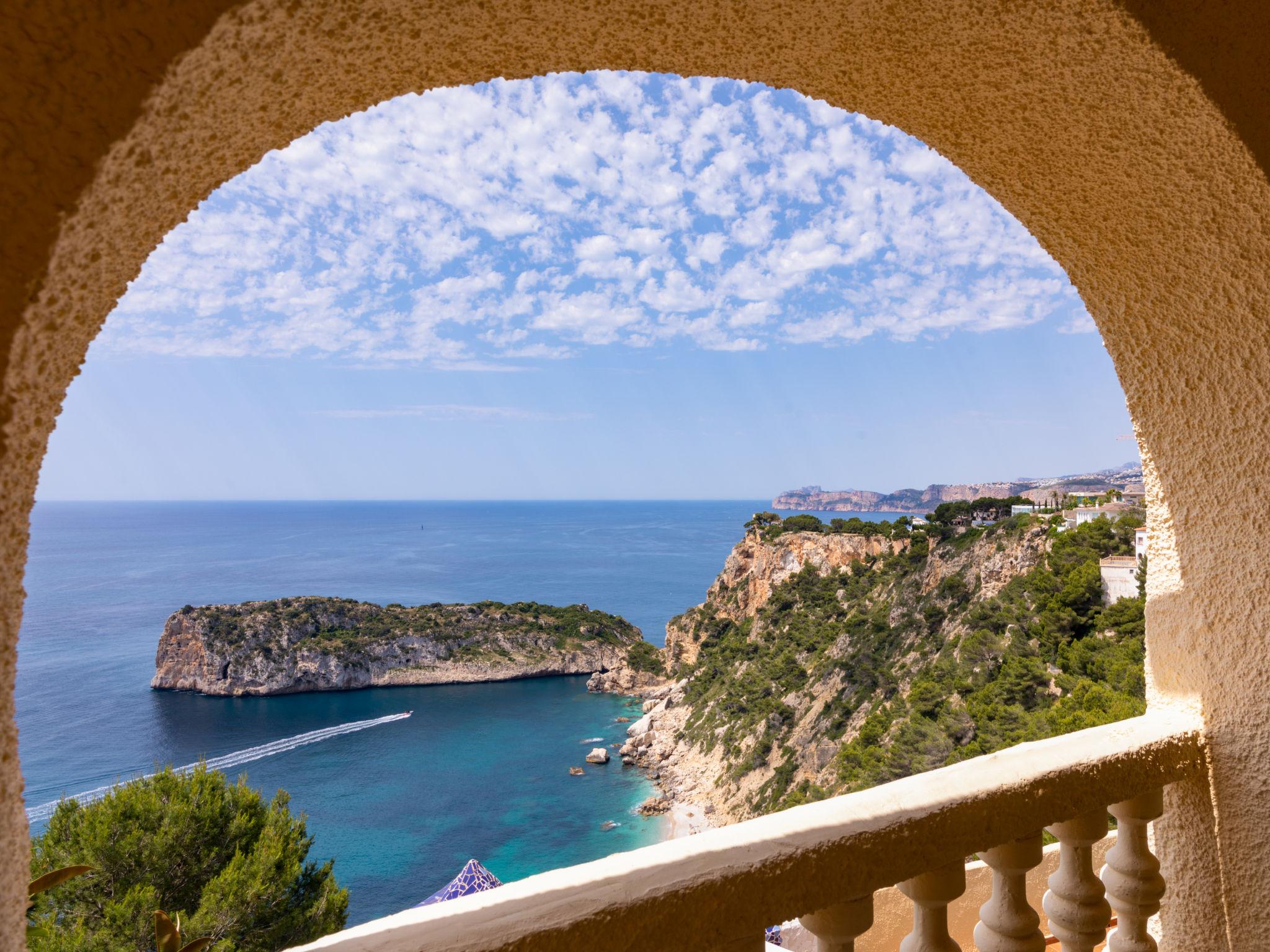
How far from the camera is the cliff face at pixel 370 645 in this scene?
1500 inches

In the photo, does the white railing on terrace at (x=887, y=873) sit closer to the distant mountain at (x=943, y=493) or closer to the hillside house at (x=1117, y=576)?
the distant mountain at (x=943, y=493)

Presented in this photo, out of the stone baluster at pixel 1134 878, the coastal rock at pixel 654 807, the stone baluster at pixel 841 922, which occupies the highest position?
the stone baluster at pixel 841 922

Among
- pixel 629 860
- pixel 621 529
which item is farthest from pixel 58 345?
pixel 621 529

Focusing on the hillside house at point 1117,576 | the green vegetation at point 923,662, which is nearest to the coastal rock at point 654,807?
the green vegetation at point 923,662

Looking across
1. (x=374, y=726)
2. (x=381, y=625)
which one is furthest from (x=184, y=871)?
(x=381, y=625)

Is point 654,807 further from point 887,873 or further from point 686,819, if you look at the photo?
point 887,873

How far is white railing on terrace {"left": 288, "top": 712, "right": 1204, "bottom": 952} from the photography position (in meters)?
0.70

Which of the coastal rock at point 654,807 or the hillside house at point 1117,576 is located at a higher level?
the hillside house at point 1117,576

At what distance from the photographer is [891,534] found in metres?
28.7

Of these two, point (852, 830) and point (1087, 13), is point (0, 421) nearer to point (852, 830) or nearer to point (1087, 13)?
point (852, 830)

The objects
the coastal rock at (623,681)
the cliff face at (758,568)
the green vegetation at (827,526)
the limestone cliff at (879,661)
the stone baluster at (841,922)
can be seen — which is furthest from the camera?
the coastal rock at (623,681)

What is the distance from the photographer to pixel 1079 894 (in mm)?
1076

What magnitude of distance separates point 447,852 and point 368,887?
311 cm

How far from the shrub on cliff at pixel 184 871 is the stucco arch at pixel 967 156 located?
10.1 metres
